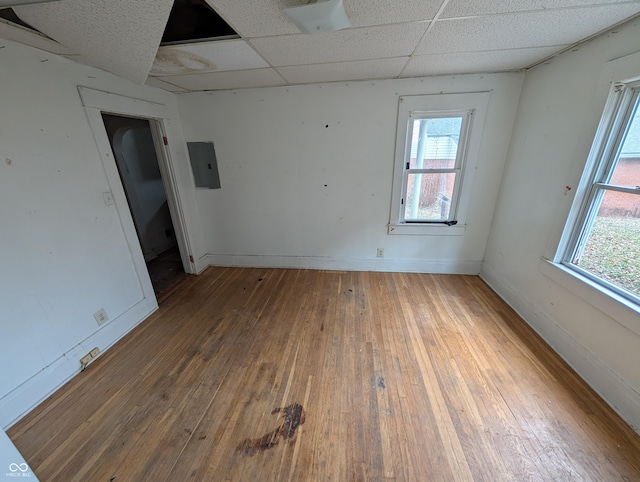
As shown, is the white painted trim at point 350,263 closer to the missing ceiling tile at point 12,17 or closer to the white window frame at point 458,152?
the white window frame at point 458,152

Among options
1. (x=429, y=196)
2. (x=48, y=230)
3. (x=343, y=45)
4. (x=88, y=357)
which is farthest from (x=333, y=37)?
(x=88, y=357)

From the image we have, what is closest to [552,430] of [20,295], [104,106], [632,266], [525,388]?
[525,388]

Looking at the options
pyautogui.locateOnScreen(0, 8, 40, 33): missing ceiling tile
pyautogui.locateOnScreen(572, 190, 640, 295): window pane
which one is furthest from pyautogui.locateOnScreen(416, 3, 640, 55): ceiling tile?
pyautogui.locateOnScreen(0, 8, 40, 33): missing ceiling tile

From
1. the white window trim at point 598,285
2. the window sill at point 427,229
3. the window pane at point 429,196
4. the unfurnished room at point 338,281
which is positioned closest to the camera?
→ the unfurnished room at point 338,281

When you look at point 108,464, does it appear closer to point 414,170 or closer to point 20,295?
point 20,295

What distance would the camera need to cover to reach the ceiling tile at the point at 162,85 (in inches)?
92.5

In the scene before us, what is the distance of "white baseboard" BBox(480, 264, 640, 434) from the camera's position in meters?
1.41

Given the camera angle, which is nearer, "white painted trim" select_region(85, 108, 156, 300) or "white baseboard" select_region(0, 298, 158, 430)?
"white baseboard" select_region(0, 298, 158, 430)

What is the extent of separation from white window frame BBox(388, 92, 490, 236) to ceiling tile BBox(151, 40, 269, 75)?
5.22 feet

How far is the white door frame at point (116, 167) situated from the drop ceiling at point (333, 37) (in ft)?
0.87

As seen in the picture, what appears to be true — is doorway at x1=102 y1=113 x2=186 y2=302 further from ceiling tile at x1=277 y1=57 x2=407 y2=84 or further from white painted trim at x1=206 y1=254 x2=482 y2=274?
ceiling tile at x1=277 y1=57 x2=407 y2=84

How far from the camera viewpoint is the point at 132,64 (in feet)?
5.89

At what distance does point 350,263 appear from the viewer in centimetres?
330

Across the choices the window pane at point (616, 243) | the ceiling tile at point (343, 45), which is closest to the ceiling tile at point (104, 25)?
the ceiling tile at point (343, 45)
